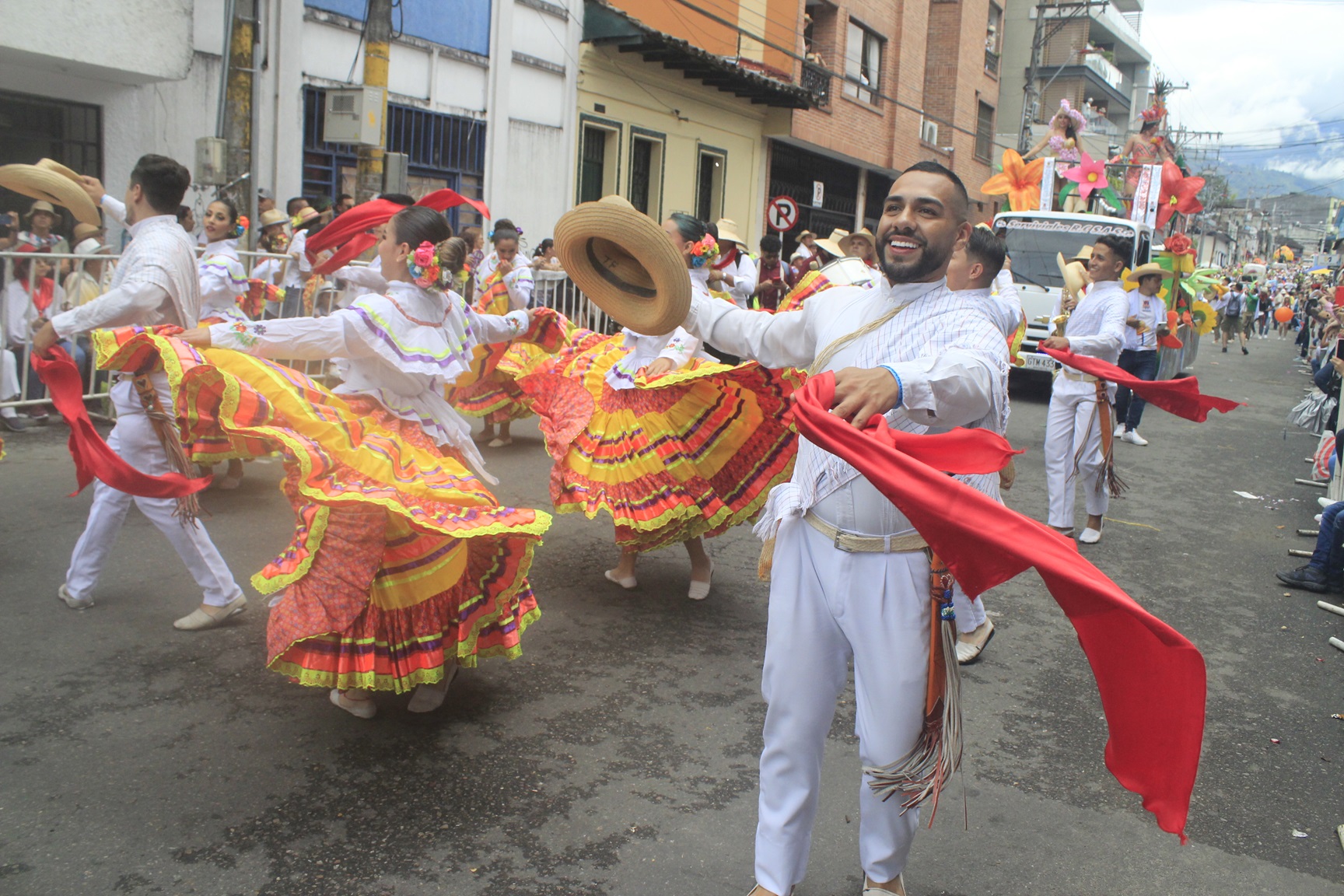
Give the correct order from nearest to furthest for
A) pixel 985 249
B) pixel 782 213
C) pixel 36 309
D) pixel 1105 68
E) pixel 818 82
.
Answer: pixel 985 249, pixel 36 309, pixel 782 213, pixel 818 82, pixel 1105 68

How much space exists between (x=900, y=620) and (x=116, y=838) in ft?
7.88

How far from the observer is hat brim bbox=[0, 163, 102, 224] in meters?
5.40

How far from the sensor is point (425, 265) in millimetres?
4238

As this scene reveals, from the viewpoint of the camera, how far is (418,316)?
171 inches

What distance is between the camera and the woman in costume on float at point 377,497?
11.7ft

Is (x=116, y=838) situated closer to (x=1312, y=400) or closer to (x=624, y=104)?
(x=1312, y=400)

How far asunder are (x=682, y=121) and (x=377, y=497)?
60.0ft

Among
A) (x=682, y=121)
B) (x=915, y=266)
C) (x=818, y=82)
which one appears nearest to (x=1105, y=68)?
(x=818, y=82)

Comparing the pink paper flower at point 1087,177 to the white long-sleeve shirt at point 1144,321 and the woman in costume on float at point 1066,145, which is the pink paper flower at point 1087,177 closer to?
the woman in costume on float at point 1066,145

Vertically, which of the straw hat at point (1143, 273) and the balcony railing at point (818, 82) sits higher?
the balcony railing at point (818, 82)

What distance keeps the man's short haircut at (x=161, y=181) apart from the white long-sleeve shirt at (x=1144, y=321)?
325 inches

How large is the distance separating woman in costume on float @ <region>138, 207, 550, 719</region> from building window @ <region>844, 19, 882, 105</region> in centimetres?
2297

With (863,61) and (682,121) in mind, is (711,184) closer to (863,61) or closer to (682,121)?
(682,121)

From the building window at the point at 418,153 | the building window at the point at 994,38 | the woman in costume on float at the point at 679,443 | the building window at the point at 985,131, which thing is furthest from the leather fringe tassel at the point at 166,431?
the building window at the point at 994,38
